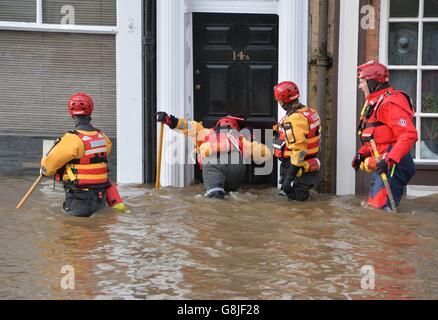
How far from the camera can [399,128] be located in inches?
315

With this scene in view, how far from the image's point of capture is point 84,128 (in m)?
7.95

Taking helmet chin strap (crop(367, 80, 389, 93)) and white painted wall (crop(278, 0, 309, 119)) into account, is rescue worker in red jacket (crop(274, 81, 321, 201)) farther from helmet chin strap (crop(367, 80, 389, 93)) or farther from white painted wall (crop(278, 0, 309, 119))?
white painted wall (crop(278, 0, 309, 119))

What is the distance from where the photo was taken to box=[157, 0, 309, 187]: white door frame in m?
9.99

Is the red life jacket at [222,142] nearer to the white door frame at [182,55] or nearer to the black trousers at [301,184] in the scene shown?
the black trousers at [301,184]

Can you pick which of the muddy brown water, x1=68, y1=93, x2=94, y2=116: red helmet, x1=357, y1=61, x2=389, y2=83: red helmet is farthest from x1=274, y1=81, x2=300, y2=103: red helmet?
x1=68, y1=93, x2=94, y2=116: red helmet

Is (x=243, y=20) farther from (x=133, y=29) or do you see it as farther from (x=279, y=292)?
(x=279, y=292)

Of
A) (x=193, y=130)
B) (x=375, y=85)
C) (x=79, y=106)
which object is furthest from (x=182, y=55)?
(x=375, y=85)

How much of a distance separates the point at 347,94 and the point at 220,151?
1800 millimetres

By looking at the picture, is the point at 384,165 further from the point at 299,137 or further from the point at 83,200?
the point at 83,200

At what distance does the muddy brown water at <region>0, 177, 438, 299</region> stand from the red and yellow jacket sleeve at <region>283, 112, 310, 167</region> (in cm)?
55

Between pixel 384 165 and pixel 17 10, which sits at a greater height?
pixel 17 10

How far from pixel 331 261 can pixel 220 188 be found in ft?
9.20

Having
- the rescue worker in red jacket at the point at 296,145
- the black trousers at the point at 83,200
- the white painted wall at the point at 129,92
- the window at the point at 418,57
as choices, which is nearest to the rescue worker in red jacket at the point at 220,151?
the rescue worker in red jacket at the point at 296,145
